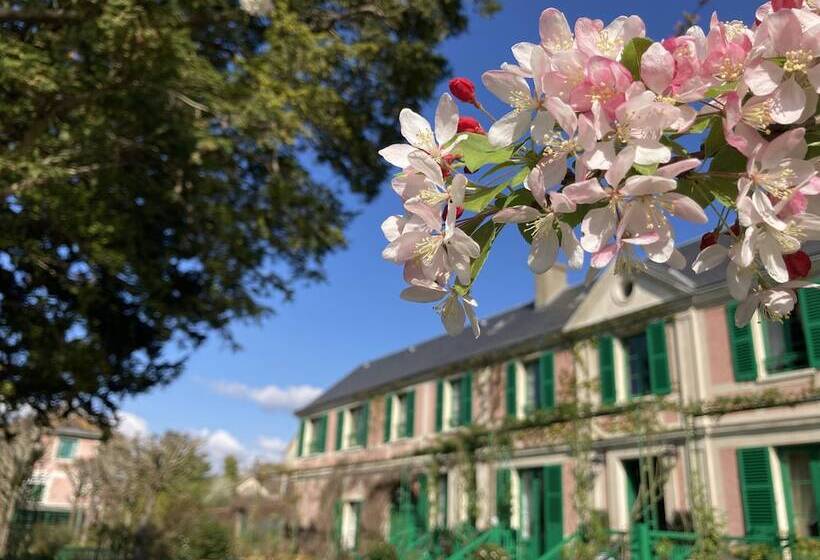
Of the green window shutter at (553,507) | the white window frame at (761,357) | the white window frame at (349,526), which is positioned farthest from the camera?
the white window frame at (349,526)

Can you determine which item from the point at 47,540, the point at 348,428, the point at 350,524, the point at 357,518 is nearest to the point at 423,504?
the point at 357,518

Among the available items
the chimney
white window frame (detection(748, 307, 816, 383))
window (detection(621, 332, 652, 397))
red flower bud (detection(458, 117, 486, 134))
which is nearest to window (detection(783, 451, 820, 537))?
white window frame (detection(748, 307, 816, 383))

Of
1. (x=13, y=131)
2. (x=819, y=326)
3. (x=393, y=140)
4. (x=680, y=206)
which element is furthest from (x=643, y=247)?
(x=819, y=326)

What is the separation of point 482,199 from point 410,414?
62.7 ft

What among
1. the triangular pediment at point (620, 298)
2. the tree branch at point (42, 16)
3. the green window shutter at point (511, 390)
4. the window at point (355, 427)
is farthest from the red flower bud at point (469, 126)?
the window at point (355, 427)

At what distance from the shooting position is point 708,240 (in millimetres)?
1287

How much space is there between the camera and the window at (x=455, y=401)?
18250mm

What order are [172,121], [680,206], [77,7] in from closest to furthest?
1. [680,206]
2. [77,7]
3. [172,121]

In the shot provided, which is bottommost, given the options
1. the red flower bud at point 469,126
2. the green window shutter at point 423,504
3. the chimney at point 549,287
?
the green window shutter at point 423,504

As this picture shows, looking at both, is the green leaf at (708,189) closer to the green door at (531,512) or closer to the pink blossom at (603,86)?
the pink blossom at (603,86)

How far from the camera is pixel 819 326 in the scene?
35.1ft

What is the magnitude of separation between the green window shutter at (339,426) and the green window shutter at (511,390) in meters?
8.34

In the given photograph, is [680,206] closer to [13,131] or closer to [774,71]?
[774,71]

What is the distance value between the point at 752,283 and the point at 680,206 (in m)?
0.36
